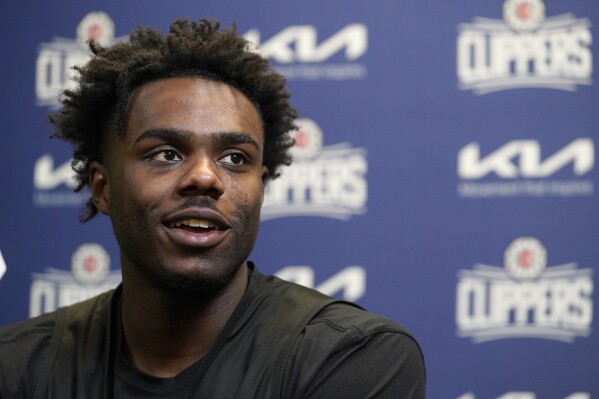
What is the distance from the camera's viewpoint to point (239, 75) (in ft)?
5.11

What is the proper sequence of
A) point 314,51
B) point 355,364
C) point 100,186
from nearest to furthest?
point 355,364 < point 100,186 < point 314,51

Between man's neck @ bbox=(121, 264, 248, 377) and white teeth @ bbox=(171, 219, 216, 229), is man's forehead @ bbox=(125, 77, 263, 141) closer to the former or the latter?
white teeth @ bbox=(171, 219, 216, 229)

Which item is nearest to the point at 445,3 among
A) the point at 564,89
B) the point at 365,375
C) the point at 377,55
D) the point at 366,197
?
the point at 377,55

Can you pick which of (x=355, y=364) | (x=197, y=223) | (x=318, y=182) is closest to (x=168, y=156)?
(x=197, y=223)

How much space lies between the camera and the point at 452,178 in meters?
2.32

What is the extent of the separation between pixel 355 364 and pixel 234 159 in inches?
16.6

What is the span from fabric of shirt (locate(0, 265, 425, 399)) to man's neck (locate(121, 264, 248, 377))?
0.03 metres

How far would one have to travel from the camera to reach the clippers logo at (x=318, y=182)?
2.36 metres

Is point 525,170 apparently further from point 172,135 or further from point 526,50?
point 172,135

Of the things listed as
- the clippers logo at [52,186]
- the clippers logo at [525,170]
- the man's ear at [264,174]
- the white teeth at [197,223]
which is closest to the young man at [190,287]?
the white teeth at [197,223]

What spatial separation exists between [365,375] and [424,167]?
1.13 meters

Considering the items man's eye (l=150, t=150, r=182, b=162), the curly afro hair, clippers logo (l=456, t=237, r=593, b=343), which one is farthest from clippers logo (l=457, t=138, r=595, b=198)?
man's eye (l=150, t=150, r=182, b=162)

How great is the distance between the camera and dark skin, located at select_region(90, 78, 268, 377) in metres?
1.37

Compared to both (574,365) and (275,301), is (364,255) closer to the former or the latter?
(574,365)
